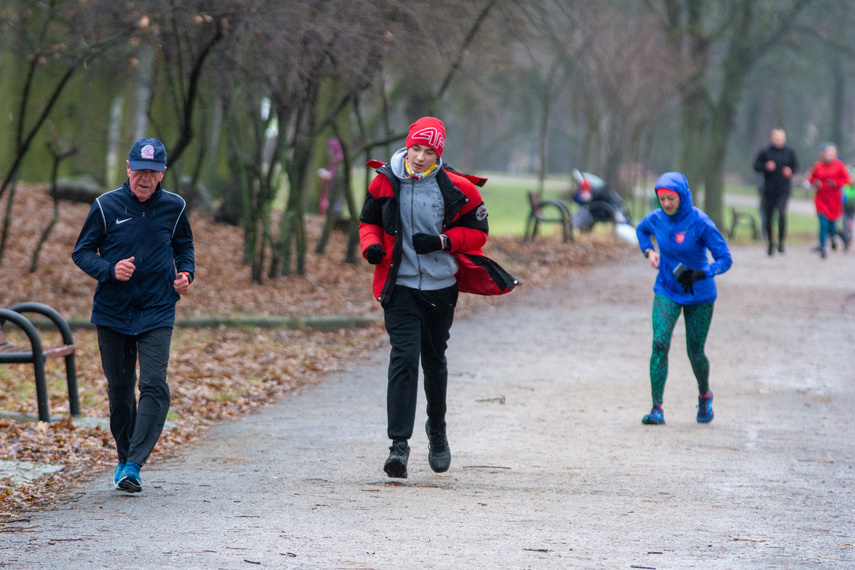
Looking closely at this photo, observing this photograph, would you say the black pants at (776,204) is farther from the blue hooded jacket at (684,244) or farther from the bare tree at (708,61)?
the blue hooded jacket at (684,244)

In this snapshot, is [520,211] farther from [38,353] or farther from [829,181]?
[38,353]

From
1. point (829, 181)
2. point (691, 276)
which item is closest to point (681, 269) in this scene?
point (691, 276)

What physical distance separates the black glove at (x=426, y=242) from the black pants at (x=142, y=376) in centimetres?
138

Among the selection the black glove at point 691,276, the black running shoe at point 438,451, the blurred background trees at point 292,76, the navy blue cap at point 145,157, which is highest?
the blurred background trees at point 292,76

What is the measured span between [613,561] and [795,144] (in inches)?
2883

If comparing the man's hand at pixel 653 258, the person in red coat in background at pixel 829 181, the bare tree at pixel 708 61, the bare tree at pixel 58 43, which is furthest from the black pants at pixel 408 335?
the bare tree at pixel 708 61

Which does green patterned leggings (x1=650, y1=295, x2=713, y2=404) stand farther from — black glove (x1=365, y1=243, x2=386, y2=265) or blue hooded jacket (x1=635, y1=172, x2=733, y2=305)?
black glove (x1=365, y1=243, x2=386, y2=265)

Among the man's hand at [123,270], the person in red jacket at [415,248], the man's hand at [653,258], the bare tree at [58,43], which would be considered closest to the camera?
the man's hand at [123,270]

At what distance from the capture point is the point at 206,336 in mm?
12422

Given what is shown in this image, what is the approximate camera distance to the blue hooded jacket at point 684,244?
788cm

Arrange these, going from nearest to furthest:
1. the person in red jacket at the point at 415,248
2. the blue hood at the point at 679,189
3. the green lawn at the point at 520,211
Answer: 1. the person in red jacket at the point at 415,248
2. the blue hood at the point at 679,189
3. the green lawn at the point at 520,211

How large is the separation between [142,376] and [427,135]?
195cm

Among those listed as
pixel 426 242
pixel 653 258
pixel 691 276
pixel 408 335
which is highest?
pixel 426 242

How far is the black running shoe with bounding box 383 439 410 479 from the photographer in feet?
19.8
